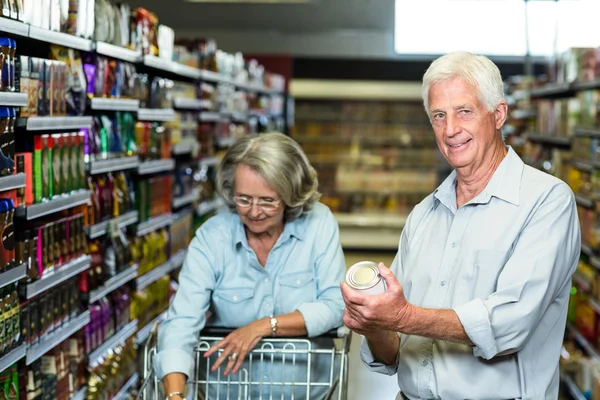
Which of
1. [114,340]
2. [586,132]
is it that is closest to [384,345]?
[114,340]

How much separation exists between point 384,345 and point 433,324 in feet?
1.10

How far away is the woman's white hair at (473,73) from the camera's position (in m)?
2.21

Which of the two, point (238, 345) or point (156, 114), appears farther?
point (156, 114)

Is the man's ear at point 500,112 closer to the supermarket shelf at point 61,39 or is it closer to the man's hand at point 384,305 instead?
the man's hand at point 384,305

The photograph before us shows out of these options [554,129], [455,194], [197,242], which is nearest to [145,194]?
[197,242]

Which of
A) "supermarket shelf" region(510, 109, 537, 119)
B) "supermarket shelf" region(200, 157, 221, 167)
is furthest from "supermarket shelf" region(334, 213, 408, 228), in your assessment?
"supermarket shelf" region(200, 157, 221, 167)

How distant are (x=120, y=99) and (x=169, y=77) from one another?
7.86 feet

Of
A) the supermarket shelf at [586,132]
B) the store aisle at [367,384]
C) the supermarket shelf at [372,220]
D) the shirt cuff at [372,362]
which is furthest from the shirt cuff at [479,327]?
the supermarket shelf at [372,220]

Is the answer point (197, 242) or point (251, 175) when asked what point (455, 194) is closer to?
point (251, 175)

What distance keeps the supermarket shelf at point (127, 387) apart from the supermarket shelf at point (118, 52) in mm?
1872

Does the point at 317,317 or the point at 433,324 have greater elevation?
the point at 433,324

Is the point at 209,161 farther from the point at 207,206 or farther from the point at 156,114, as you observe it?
the point at 156,114

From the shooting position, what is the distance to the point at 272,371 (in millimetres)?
2918

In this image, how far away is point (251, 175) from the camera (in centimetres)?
288
